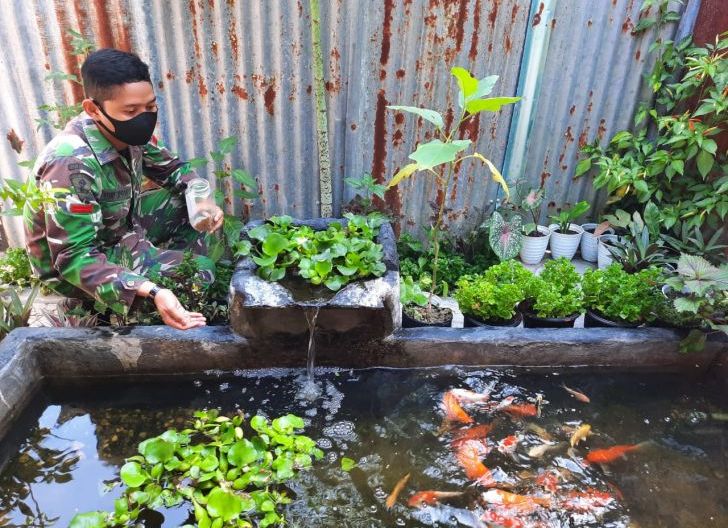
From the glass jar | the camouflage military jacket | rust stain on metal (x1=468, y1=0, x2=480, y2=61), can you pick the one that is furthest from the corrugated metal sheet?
the camouflage military jacket

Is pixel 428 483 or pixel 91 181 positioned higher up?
pixel 91 181

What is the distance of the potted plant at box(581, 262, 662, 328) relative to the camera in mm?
3074

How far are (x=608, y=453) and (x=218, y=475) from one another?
1991 millimetres

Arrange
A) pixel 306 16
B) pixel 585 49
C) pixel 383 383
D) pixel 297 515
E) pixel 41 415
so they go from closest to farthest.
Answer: pixel 297 515 < pixel 41 415 < pixel 383 383 < pixel 306 16 < pixel 585 49

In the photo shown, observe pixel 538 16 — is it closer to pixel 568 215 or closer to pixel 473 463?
pixel 568 215

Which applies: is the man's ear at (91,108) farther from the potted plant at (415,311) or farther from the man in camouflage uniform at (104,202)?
the potted plant at (415,311)

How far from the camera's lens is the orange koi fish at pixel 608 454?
8.46ft

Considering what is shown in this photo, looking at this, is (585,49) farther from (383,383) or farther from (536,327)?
(383,383)

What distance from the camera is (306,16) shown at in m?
3.78

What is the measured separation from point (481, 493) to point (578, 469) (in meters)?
Answer: 0.55

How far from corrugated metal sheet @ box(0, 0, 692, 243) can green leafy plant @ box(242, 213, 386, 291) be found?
1448 millimetres

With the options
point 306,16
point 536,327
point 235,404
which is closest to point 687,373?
point 536,327

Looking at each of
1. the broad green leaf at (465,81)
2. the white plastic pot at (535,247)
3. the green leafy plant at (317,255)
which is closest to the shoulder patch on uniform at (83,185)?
the green leafy plant at (317,255)

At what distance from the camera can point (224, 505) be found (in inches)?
81.6
